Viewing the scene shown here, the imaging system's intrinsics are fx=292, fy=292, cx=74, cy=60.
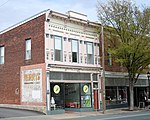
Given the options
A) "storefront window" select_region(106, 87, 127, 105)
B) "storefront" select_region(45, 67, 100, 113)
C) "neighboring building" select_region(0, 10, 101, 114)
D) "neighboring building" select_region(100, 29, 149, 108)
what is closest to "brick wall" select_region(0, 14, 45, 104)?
"neighboring building" select_region(0, 10, 101, 114)

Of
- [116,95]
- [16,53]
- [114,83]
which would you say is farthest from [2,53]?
[116,95]

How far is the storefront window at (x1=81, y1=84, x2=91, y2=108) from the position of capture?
30.2 metres

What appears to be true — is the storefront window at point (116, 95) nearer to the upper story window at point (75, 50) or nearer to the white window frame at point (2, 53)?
the upper story window at point (75, 50)

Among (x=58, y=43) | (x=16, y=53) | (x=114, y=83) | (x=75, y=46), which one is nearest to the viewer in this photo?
(x=58, y=43)

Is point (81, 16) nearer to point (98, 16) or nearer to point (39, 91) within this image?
point (98, 16)

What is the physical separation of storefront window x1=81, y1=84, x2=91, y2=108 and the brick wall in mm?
5996

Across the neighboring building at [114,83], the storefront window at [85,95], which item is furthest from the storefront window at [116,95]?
the storefront window at [85,95]

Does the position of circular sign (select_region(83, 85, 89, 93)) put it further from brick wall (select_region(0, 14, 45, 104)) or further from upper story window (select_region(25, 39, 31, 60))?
upper story window (select_region(25, 39, 31, 60))

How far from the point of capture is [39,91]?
26922 mm

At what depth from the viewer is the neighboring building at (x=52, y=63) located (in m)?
27.0

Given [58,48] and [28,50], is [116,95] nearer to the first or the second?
[58,48]

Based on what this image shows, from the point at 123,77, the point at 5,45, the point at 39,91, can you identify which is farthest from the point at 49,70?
the point at 123,77

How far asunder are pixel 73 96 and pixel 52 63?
5.36 metres

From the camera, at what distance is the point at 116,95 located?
34281 millimetres
